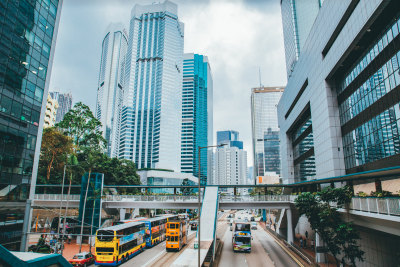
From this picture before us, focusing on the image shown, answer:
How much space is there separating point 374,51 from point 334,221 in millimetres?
18066

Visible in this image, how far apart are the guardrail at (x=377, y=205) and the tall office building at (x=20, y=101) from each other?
33170mm

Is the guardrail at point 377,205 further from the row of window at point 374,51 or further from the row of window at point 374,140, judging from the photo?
the row of window at point 374,51

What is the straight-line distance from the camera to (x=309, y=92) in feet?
147

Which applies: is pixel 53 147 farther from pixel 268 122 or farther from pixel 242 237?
pixel 268 122

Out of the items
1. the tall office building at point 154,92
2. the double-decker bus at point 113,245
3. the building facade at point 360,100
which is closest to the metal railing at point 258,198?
the building facade at point 360,100

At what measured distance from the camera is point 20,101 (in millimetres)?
29719

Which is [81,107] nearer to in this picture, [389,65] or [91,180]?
[91,180]

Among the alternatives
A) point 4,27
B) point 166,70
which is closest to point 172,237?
point 4,27

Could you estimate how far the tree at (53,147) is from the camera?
56.2m

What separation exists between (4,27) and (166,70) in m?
153

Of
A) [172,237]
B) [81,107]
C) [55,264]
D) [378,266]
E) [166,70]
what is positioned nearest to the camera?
[55,264]

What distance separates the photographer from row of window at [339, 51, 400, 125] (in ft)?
79.9

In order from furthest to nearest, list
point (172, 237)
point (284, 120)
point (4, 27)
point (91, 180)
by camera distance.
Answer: point (284, 120), point (91, 180), point (172, 237), point (4, 27)

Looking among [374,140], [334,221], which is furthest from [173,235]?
[374,140]
